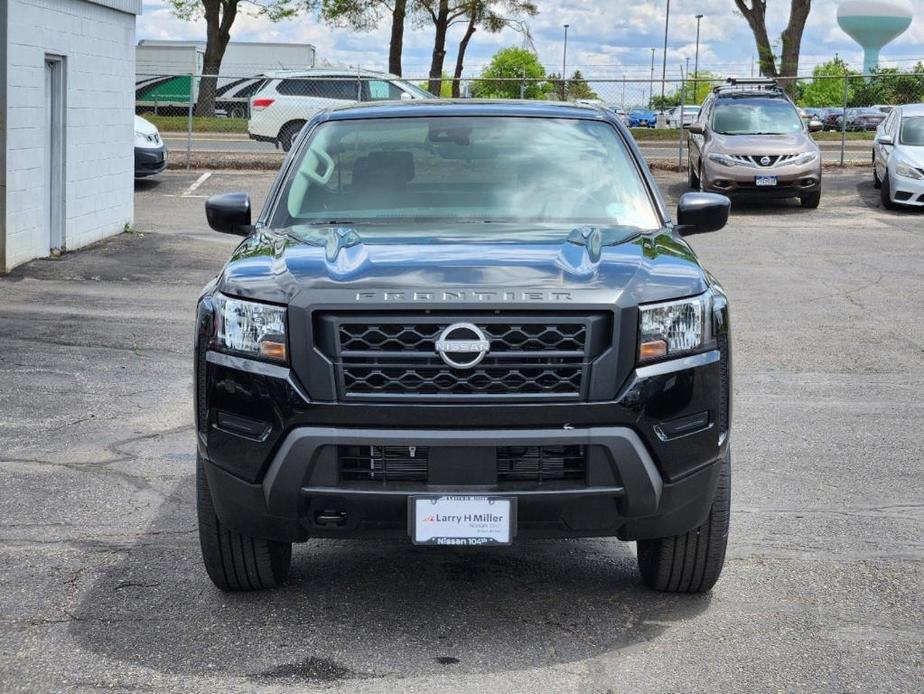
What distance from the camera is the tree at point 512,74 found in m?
38.4

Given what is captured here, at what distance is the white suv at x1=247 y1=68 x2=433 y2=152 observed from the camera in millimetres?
27969

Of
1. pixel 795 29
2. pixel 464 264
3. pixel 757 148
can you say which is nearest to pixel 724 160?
pixel 757 148

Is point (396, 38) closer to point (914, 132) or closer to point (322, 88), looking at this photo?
point (322, 88)

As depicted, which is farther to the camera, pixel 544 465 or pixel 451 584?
pixel 451 584

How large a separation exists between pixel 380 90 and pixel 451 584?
24.1m

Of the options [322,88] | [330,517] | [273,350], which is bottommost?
[330,517]

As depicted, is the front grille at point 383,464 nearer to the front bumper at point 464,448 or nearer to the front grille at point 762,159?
the front bumper at point 464,448

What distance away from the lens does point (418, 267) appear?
182 inches

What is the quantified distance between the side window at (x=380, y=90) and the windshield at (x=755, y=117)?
7.96 m

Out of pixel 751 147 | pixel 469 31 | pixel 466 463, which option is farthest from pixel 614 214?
pixel 469 31

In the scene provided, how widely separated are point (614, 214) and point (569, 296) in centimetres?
135

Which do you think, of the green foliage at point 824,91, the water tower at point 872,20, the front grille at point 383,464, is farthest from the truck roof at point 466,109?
the water tower at point 872,20

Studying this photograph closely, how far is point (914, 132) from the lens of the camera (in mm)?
22062

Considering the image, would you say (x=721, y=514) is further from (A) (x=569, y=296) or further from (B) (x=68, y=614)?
(B) (x=68, y=614)
